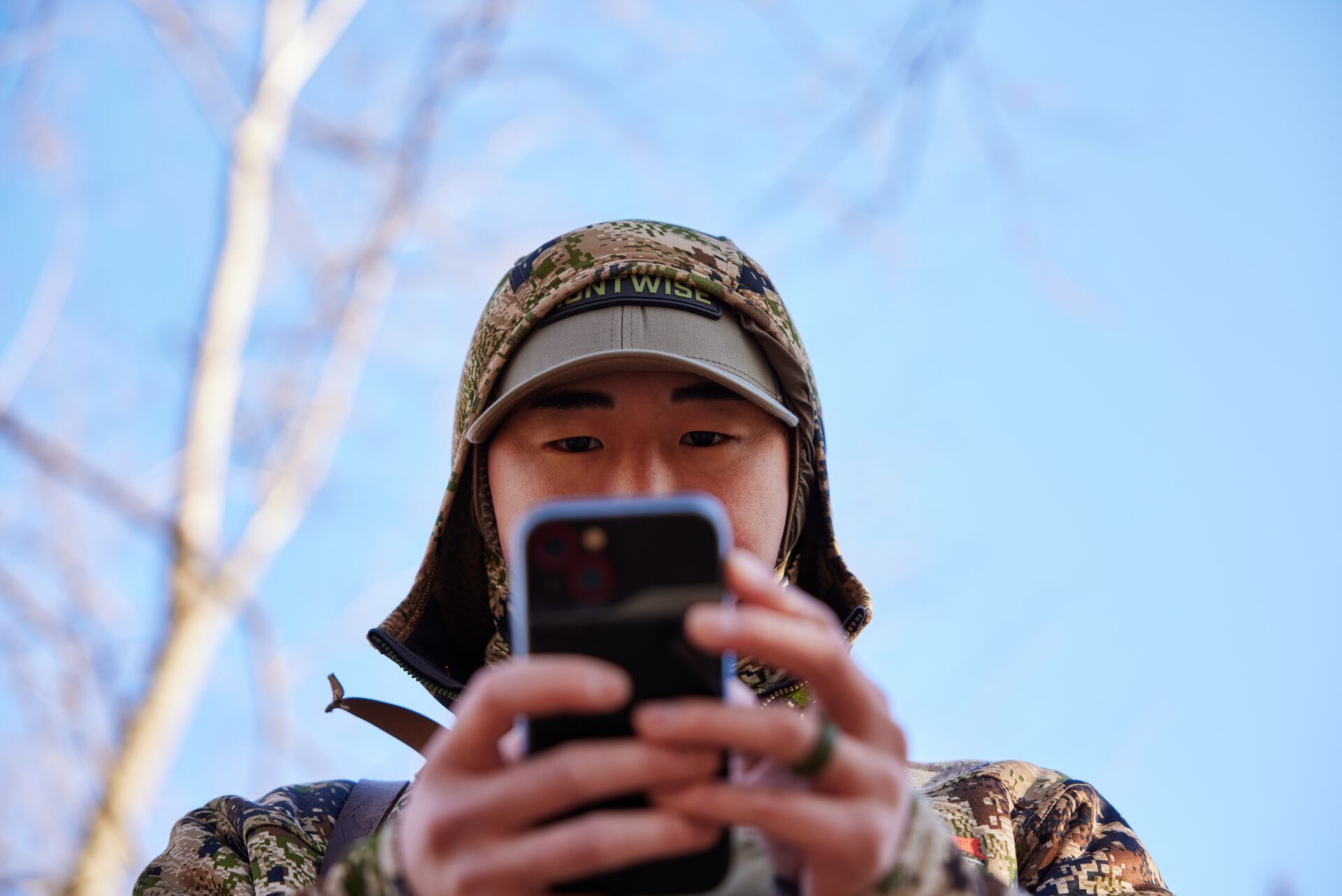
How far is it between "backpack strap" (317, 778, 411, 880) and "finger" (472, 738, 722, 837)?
1102 millimetres

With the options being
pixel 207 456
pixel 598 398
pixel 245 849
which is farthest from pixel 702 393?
pixel 207 456

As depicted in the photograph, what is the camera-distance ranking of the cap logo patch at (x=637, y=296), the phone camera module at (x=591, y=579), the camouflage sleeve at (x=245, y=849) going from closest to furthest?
the phone camera module at (x=591, y=579) → the camouflage sleeve at (x=245, y=849) → the cap logo patch at (x=637, y=296)

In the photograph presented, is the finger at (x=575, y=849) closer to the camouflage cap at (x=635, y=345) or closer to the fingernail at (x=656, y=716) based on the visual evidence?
the fingernail at (x=656, y=716)

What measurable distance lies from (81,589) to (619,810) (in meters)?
7.67

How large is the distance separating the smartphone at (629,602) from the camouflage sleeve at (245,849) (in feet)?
3.34

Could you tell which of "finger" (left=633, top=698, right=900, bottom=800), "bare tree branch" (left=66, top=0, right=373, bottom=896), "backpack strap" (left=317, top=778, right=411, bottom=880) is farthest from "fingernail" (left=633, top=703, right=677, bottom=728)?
"bare tree branch" (left=66, top=0, right=373, bottom=896)

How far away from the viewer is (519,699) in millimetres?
922

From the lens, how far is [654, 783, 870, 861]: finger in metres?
0.93

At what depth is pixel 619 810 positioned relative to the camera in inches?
37.9

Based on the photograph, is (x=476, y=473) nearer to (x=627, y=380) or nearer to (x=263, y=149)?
(x=627, y=380)

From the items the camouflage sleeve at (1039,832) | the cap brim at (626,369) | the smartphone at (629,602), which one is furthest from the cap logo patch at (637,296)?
the smartphone at (629,602)

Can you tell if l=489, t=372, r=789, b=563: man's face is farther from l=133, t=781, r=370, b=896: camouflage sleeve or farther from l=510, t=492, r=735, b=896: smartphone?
l=510, t=492, r=735, b=896: smartphone

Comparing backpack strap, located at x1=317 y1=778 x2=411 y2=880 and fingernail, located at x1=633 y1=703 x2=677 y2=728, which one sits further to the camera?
backpack strap, located at x1=317 y1=778 x2=411 y2=880

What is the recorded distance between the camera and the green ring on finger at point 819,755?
94 centimetres
